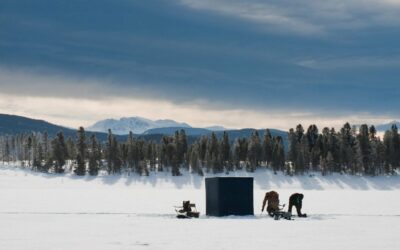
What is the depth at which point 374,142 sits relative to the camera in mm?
180750

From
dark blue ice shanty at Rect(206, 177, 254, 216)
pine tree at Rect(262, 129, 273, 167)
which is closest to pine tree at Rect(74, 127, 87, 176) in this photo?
pine tree at Rect(262, 129, 273, 167)

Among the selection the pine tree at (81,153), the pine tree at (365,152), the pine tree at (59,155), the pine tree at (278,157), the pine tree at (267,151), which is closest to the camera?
the pine tree at (81,153)

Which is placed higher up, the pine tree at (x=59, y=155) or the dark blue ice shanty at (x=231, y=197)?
the pine tree at (x=59, y=155)

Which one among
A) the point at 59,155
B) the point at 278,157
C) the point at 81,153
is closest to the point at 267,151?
the point at 278,157

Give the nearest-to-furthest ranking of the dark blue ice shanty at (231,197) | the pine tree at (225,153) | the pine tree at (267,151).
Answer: the dark blue ice shanty at (231,197) → the pine tree at (267,151) → the pine tree at (225,153)

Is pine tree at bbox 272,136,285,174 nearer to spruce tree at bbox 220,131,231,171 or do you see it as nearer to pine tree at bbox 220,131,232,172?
pine tree at bbox 220,131,232,172

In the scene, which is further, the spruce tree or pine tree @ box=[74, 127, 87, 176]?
the spruce tree

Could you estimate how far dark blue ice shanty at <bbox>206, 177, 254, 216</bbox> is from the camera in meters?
39.8

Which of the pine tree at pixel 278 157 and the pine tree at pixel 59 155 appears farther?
the pine tree at pixel 278 157

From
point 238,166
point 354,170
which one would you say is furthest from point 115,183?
point 354,170

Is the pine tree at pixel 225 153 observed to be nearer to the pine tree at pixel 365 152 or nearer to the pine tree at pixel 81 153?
the pine tree at pixel 365 152

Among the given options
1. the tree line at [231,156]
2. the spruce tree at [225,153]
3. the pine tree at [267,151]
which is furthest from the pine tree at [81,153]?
the pine tree at [267,151]

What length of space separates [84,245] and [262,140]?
162092 millimetres

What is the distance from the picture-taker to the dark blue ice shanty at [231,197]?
Result: 131 feet
